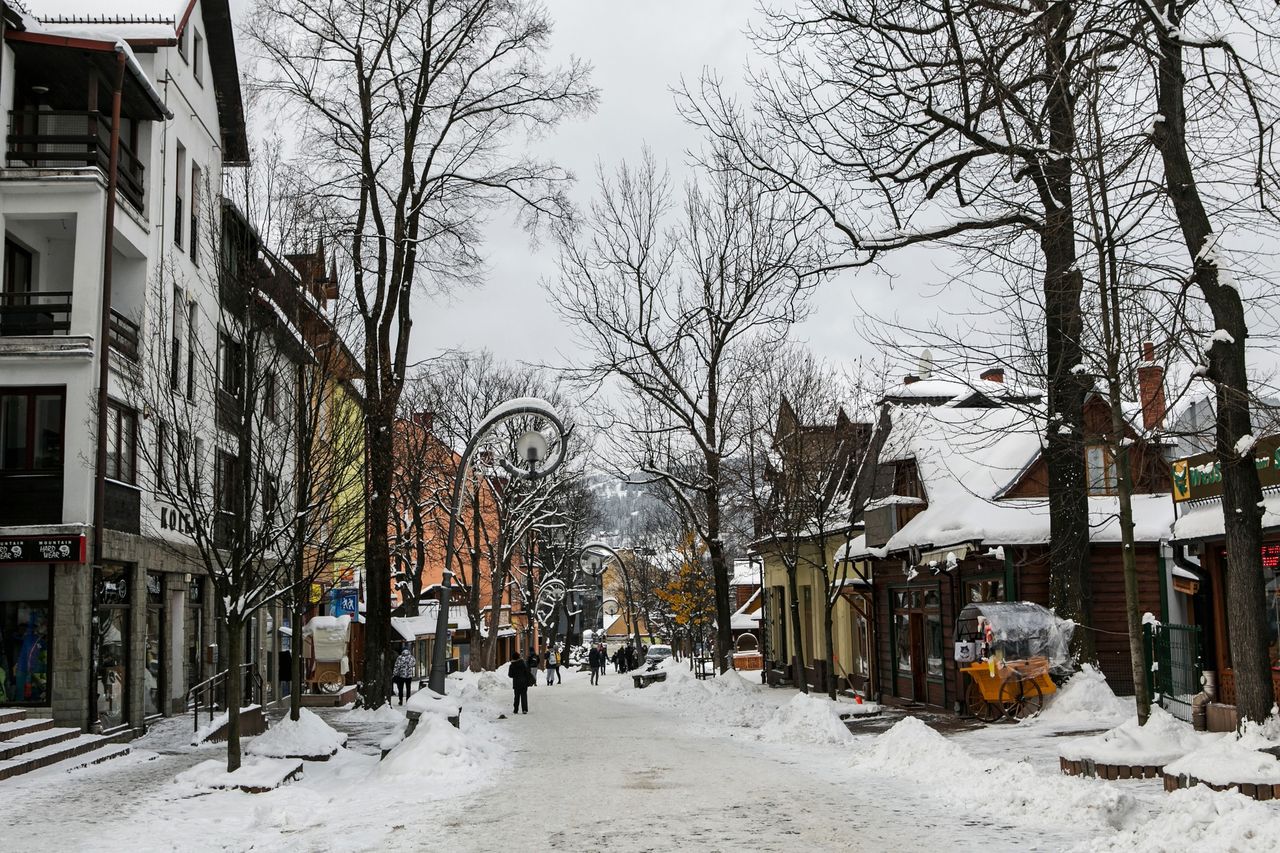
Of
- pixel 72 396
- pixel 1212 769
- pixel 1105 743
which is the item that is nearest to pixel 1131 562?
pixel 1105 743

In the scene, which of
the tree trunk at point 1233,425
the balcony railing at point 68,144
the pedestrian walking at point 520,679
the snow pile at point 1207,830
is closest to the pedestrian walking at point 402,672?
the pedestrian walking at point 520,679

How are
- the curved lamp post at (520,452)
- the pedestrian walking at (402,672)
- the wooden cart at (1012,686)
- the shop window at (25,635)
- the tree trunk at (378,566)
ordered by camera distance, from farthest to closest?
the pedestrian walking at (402,672) → the tree trunk at (378,566) → the wooden cart at (1012,686) → the shop window at (25,635) → the curved lamp post at (520,452)

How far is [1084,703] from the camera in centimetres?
2006

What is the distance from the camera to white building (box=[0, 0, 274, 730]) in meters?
20.4

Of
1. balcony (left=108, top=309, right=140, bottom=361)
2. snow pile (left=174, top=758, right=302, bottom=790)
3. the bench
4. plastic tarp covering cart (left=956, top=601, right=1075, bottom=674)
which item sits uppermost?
balcony (left=108, top=309, right=140, bottom=361)

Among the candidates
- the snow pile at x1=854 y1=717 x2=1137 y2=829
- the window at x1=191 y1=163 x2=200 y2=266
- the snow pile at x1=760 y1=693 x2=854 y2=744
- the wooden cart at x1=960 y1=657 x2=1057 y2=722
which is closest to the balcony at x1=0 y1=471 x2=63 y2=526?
the window at x1=191 y1=163 x2=200 y2=266

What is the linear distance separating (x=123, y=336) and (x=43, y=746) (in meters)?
7.85

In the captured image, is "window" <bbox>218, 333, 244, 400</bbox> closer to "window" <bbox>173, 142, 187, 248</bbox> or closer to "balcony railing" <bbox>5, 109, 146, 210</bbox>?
"balcony railing" <bbox>5, 109, 146, 210</bbox>

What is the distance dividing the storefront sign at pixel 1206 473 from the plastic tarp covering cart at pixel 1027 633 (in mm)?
3975

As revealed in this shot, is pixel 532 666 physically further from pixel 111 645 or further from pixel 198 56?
pixel 198 56

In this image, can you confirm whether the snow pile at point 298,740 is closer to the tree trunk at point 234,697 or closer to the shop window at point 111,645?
the tree trunk at point 234,697

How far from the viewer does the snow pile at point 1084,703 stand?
19578 mm

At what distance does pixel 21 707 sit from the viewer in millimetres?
20047

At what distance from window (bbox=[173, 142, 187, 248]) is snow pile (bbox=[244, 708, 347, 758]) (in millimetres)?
12340
